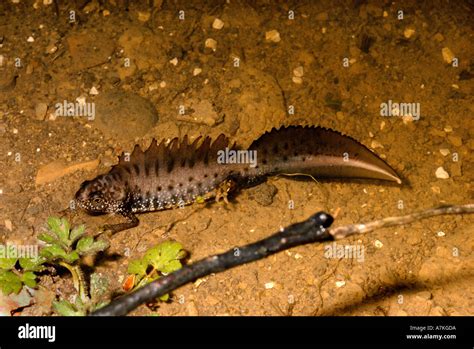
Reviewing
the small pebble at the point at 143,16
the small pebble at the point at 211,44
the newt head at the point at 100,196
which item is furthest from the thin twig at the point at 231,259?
the small pebble at the point at 143,16

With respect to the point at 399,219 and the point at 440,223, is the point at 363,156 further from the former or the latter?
the point at 399,219

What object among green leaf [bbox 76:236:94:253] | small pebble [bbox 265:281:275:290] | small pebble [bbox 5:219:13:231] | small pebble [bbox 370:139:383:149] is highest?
small pebble [bbox 370:139:383:149]

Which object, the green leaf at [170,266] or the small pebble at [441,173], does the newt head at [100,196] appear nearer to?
the green leaf at [170,266]

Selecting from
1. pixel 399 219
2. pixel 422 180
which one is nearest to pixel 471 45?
pixel 422 180

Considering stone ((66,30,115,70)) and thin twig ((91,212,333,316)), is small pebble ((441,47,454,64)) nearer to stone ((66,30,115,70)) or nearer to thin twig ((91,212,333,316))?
stone ((66,30,115,70))

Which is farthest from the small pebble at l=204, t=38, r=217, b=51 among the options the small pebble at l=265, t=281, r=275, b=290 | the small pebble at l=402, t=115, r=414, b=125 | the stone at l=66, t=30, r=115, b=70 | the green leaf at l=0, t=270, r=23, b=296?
the green leaf at l=0, t=270, r=23, b=296

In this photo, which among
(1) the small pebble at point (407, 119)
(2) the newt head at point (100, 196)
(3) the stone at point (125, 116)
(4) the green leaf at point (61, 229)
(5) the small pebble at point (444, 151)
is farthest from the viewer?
(1) the small pebble at point (407, 119)
